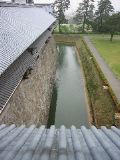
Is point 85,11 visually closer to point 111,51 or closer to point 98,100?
point 111,51

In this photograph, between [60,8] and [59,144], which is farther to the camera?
[60,8]

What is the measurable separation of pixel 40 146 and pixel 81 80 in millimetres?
24418

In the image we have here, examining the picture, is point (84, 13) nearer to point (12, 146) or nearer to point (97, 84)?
point (97, 84)

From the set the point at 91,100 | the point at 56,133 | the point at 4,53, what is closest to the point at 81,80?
the point at 91,100

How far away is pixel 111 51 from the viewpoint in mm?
40438

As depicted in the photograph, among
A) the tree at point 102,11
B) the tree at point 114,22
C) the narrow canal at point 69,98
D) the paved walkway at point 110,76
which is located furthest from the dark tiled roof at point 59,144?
the tree at point 102,11

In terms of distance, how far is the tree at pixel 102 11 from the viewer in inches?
2361

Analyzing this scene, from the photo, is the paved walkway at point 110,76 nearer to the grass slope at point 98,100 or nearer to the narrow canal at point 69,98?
the grass slope at point 98,100

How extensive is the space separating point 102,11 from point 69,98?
40.8m

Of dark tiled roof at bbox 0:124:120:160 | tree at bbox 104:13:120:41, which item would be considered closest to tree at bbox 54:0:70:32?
tree at bbox 104:13:120:41

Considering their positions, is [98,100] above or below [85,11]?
below

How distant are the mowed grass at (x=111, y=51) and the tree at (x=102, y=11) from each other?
4024mm

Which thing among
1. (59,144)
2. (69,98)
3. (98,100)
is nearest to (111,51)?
(69,98)

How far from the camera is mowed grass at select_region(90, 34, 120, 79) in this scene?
1192 inches
